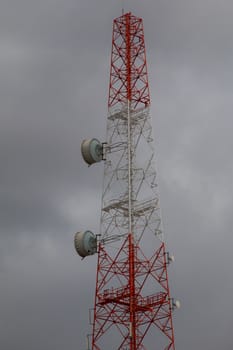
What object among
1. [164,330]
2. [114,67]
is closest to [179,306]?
[164,330]

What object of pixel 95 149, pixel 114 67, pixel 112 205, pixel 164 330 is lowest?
pixel 164 330

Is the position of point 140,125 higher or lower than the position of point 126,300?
higher

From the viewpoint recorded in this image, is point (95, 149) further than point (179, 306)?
Yes

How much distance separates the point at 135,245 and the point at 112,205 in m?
6.24

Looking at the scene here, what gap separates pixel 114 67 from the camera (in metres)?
112

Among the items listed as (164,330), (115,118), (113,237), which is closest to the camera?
(164,330)

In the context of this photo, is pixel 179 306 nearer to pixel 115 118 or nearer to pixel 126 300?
pixel 126 300

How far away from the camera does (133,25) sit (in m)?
115

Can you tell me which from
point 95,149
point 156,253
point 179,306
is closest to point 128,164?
point 95,149

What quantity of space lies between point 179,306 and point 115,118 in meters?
27.8

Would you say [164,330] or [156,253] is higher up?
[156,253]

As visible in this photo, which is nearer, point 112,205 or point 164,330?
point 164,330

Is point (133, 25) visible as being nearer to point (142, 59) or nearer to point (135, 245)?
point (142, 59)

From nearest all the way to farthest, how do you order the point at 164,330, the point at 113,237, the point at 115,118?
the point at 164,330
the point at 113,237
the point at 115,118
